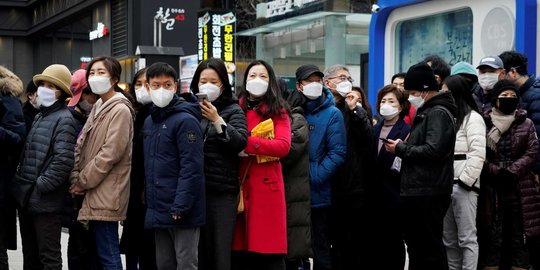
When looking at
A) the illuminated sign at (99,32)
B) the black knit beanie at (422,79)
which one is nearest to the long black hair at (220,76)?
the black knit beanie at (422,79)

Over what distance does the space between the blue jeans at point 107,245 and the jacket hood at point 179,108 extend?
Result: 1.03 m

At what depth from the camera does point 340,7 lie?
17.8m

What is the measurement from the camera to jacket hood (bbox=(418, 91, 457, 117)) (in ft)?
22.2

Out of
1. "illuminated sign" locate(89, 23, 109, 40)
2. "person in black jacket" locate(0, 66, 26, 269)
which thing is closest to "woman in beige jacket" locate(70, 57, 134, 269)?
"person in black jacket" locate(0, 66, 26, 269)

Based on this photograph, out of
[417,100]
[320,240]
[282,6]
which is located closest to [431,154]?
[417,100]

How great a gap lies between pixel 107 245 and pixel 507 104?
12.0 feet

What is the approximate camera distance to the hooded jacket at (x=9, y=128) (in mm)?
7250

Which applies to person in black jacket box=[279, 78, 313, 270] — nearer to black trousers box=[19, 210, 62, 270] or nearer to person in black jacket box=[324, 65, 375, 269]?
person in black jacket box=[324, 65, 375, 269]

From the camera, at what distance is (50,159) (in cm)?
671

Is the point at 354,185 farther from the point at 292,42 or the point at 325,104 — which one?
the point at 292,42

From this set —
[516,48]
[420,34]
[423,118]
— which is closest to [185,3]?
[420,34]

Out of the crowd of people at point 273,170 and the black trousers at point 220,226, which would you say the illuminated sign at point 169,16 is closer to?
the crowd of people at point 273,170

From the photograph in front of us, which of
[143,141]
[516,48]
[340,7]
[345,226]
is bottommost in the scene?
[345,226]

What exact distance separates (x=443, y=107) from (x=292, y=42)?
12.7m
